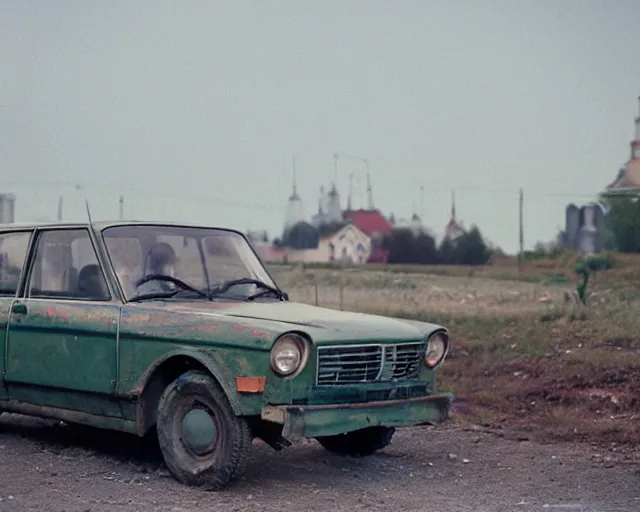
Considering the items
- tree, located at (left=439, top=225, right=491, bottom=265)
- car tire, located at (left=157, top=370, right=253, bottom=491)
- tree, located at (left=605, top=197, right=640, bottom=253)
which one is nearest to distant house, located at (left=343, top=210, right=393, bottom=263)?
tree, located at (left=439, top=225, right=491, bottom=265)

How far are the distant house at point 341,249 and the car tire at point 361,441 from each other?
19.7m

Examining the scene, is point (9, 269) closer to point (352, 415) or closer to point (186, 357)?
point (186, 357)

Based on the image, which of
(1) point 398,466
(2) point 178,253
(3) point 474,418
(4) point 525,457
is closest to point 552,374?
(3) point 474,418

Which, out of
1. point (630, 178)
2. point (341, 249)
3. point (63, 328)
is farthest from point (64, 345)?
point (341, 249)

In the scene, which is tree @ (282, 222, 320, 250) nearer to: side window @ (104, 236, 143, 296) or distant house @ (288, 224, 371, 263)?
distant house @ (288, 224, 371, 263)

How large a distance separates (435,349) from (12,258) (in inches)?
131

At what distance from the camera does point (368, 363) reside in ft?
23.3

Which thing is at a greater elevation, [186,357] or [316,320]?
[316,320]

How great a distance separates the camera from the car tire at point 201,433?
270 inches

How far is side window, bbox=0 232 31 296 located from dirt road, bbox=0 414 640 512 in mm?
1181

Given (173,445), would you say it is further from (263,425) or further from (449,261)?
(449,261)

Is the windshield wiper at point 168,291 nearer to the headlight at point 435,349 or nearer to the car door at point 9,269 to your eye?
the car door at point 9,269

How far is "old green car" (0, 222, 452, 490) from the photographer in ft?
22.4

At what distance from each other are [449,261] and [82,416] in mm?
21265
